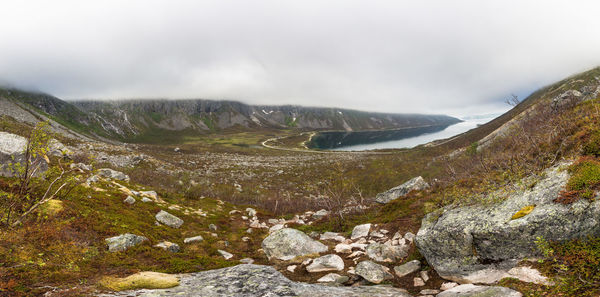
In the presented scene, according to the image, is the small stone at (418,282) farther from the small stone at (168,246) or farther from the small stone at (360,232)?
the small stone at (168,246)

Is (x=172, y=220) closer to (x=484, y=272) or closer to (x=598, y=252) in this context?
(x=484, y=272)

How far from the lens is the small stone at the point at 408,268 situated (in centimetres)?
1065

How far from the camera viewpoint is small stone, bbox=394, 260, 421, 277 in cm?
1065

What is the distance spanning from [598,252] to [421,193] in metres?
18.9

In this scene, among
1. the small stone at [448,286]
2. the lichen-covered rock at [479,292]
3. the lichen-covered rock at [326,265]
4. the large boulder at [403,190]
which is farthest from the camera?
the large boulder at [403,190]

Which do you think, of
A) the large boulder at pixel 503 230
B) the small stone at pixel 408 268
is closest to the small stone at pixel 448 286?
the large boulder at pixel 503 230

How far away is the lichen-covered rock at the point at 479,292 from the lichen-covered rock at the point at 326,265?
4997 mm

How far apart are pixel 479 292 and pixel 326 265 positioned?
264 inches

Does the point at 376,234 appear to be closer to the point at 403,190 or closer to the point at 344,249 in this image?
the point at 344,249

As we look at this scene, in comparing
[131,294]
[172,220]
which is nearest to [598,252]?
[131,294]

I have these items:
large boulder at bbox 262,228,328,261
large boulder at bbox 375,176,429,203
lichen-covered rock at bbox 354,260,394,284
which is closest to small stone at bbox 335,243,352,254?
large boulder at bbox 262,228,328,261

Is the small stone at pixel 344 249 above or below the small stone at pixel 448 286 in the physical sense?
below

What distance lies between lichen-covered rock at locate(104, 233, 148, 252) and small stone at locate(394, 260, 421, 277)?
14.8 m

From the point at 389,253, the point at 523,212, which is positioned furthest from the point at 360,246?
the point at 523,212
